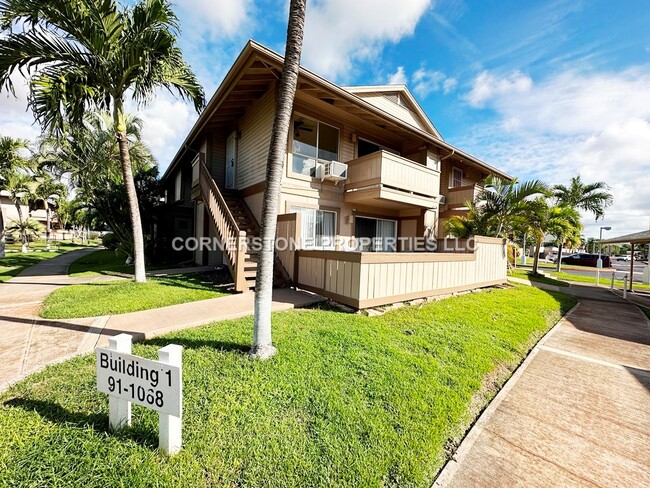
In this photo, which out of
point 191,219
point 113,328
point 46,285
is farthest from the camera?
point 191,219

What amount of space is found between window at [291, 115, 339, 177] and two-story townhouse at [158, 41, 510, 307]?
37mm

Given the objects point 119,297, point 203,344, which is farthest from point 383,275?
point 119,297

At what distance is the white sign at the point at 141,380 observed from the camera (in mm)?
1962

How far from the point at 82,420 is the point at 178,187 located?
17264 millimetres

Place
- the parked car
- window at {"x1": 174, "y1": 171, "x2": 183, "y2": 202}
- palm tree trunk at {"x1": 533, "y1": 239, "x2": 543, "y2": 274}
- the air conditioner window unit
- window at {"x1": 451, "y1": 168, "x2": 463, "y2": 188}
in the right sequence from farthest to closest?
the parked car
window at {"x1": 174, "y1": 171, "x2": 183, "y2": 202}
window at {"x1": 451, "y1": 168, "x2": 463, "y2": 188}
palm tree trunk at {"x1": 533, "y1": 239, "x2": 543, "y2": 274}
the air conditioner window unit

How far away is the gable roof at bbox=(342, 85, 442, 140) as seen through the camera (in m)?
11.8

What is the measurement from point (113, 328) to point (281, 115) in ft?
14.3

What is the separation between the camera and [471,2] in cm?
698

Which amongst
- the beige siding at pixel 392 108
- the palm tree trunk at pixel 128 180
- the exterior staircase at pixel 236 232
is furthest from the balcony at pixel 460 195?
the palm tree trunk at pixel 128 180

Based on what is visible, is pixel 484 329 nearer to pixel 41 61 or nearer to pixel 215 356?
pixel 215 356

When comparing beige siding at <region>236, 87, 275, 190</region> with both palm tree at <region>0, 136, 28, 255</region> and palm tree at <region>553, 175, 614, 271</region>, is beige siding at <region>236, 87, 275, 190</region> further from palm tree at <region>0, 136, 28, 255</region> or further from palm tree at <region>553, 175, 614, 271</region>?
palm tree at <region>553, 175, 614, 271</region>

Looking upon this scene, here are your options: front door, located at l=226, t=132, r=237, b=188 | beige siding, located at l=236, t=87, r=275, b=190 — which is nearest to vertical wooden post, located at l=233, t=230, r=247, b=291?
beige siding, located at l=236, t=87, r=275, b=190

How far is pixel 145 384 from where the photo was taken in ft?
6.70

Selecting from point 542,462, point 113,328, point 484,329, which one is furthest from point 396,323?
point 113,328
